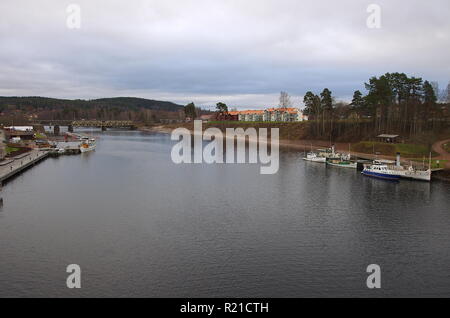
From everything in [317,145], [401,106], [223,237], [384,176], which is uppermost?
[401,106]

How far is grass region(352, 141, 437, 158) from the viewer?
7225 cm

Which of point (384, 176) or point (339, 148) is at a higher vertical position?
point (339, 148)

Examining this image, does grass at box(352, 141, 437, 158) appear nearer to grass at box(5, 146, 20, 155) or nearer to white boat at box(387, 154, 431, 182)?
white boat at box(387, 154, 431, 182)


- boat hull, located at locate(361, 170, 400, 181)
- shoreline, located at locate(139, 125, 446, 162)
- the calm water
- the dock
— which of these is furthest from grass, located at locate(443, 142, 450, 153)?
the dock

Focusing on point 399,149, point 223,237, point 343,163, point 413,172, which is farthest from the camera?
point 399,149

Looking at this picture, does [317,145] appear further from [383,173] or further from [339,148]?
→ [383,173]

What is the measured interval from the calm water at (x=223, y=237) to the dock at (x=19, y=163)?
161 cm

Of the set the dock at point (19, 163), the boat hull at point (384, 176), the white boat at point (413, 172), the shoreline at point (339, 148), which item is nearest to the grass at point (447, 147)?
the shoreline at point (339, 148)

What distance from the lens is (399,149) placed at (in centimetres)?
7469

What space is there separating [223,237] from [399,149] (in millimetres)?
56230

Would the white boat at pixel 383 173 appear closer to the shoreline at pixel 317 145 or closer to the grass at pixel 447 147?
the shoreline at pixel 317 145

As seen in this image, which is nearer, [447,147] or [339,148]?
[447,147]

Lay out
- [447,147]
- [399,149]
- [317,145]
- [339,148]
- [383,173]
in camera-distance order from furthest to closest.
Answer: [317,145]
[339,148]
[399,149]
[447,147]
[383,173]

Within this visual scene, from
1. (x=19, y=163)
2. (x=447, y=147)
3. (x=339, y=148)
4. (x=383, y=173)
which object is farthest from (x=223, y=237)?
(x=339, y=148)
